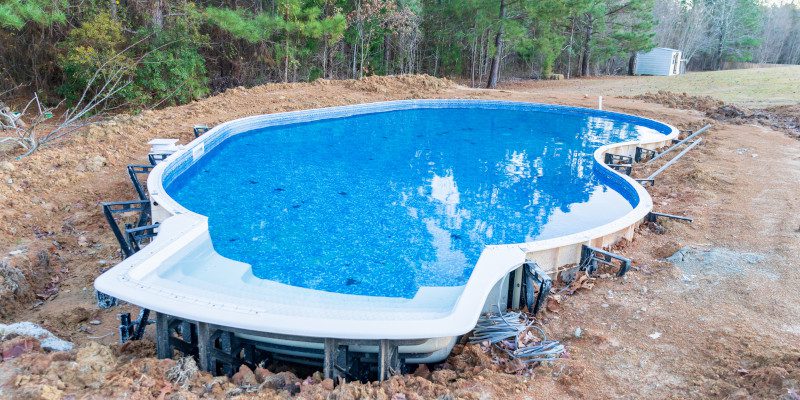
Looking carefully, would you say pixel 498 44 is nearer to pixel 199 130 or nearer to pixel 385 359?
pixel 199 130

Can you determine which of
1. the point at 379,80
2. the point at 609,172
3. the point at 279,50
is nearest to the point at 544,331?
the point at 609,172

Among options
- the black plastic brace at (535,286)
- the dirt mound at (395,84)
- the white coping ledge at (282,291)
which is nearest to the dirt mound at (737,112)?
the dirt mound at (395,84)

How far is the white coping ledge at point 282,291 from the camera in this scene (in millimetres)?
3271

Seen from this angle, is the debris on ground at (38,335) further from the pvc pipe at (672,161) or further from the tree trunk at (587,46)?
the tree trunk at (587,46)

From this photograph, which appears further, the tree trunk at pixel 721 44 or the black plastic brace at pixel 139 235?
the tree trunk at pixel 721 44

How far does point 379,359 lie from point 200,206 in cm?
422

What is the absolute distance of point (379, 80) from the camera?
49.5ft

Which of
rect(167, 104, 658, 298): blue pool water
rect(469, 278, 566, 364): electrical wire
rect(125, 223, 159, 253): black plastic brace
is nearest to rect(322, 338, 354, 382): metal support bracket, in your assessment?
rect(469, 278, 566, 364): electrical wire

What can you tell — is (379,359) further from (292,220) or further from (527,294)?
(292,220)

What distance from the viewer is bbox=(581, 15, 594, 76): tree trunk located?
2279 cm

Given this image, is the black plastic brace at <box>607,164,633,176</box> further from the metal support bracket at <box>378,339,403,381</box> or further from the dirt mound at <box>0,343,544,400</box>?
the metal support bracket at <box>378,339,403,381</box>

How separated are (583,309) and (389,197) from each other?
11.5ft

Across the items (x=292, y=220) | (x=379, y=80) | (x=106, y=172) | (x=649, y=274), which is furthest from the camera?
(x=379, y=80)

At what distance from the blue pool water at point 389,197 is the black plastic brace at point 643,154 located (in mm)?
824
